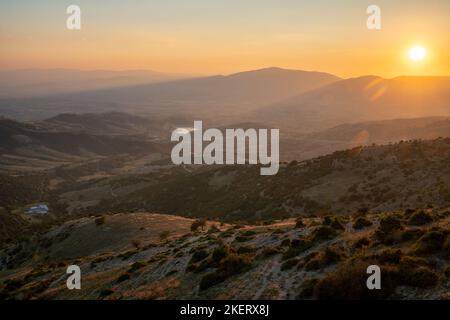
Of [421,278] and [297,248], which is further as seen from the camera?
[297,248]

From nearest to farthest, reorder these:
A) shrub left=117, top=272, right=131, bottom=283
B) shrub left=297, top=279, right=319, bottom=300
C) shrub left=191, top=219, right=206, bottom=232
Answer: shrub left=297, top=279, right=319, bottom=300 < shrub left=117, top=272, right=131, bottom=283 < shrub left=191, top=219, right=206, bottom=232

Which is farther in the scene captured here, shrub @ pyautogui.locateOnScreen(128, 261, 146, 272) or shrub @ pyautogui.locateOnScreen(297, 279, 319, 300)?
shrub @ pyautogui.locateOnScreen(128, 261, 146, 272)

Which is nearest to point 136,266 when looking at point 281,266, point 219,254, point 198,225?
point 219,254

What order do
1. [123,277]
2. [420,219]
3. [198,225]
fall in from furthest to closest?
[198,225] → [123,277] → [420,219]

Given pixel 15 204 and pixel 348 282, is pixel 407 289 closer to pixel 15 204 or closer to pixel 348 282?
pixel 348 282

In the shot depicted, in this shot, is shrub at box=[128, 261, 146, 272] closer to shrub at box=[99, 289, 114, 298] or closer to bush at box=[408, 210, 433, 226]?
shrub at box=[99, 289, 114, 298]

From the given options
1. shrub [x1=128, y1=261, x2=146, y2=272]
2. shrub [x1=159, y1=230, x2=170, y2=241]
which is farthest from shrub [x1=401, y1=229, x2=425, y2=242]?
shrub [x1=159, y1=230, x2=170, y2=241]

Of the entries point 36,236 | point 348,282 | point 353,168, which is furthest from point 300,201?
point 348,282

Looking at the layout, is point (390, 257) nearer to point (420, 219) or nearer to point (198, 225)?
point (420, 219)

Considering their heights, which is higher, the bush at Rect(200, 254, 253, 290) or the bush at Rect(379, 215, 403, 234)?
the bush at Rect(379, 215, 403, 234)

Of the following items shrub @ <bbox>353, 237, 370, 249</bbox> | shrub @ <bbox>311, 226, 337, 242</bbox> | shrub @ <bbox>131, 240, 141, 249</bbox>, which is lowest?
shrub @ <bbox>131, 240, 141, 249</bbox>

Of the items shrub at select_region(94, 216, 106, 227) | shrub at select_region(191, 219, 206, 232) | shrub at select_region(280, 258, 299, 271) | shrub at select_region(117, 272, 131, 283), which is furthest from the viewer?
shrub at select_region(94, 216, 106, 227)

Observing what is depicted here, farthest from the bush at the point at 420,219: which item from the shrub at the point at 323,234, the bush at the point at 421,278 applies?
the bush at the point at 421,278
